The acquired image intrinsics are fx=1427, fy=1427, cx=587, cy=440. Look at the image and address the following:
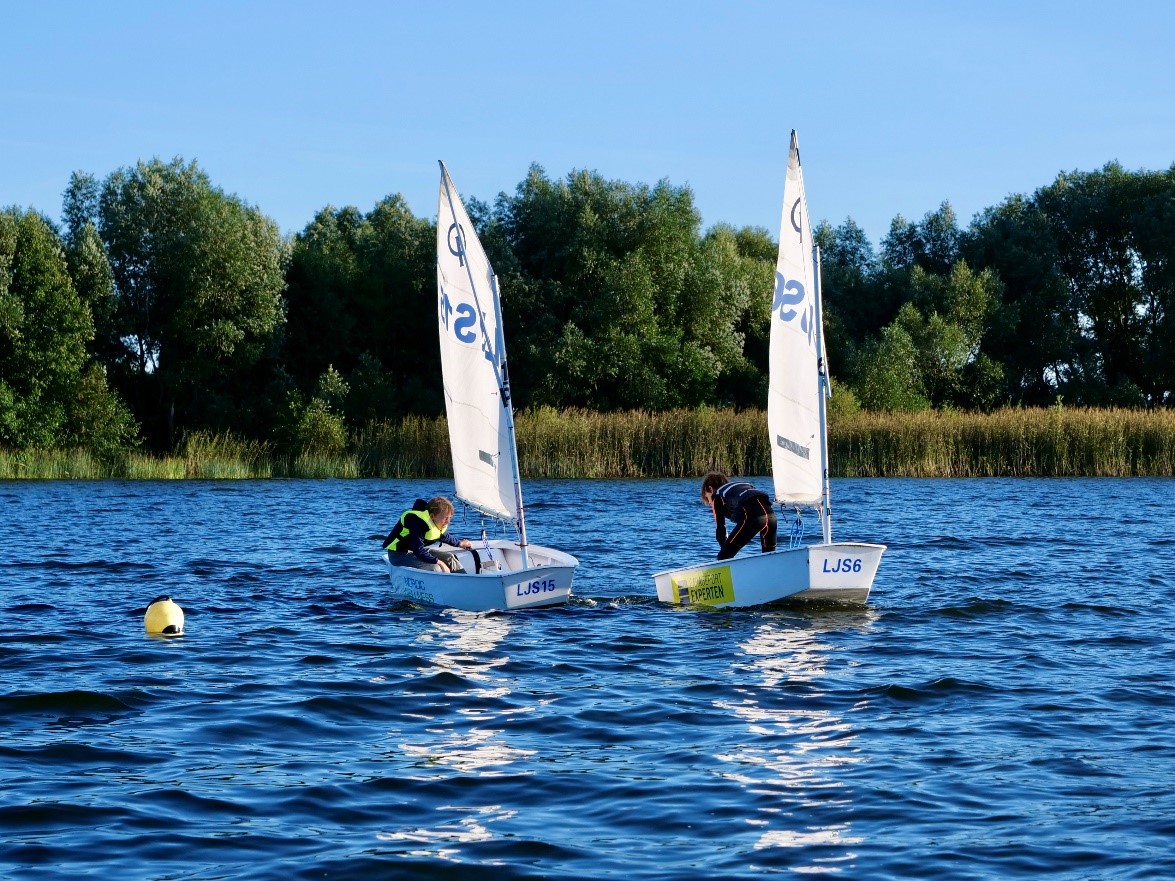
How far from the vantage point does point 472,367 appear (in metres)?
17.7

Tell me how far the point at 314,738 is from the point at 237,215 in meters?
52.2

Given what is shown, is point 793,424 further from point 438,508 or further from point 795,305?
point 438,508

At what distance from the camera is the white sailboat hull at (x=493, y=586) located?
1596cm

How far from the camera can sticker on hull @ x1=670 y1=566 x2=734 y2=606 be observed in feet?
53.0

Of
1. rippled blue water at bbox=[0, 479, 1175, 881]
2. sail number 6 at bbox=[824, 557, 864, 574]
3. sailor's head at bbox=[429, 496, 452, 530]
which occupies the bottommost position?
rippled blue water at bbox=[0, 479, 1175, 881]

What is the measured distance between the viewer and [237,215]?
59.5 meters

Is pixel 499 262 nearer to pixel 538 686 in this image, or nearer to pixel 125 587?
pixel 125 587

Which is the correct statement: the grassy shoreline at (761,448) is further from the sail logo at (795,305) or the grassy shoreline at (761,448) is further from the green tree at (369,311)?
the sail logo at (795,305)

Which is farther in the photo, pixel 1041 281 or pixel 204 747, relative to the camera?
pixel 1041 281

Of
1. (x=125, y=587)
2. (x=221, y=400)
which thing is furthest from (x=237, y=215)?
(x=125, y=587)

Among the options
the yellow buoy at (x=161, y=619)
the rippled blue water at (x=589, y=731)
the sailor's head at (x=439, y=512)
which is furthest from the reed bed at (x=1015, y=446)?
the yellow buoy at (x=161, y=619)

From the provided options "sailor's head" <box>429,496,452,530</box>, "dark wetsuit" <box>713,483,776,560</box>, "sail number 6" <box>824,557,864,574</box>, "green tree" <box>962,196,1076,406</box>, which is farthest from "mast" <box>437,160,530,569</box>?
"green tree" <box>962,196,1076,406</box>

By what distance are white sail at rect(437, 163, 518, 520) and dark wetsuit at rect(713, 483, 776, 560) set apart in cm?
252

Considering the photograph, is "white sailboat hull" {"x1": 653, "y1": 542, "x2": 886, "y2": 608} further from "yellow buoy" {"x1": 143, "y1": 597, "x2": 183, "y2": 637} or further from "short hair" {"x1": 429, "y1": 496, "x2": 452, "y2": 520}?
"yellow buoy" {"x1": 143, "y1": 597, "x2": 183, "y2": 637}
